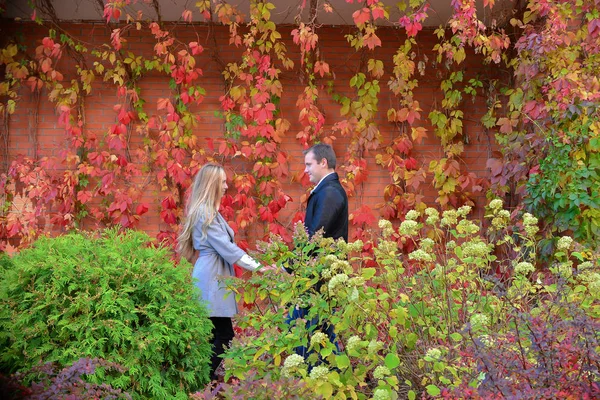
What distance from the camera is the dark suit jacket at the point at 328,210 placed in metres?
4.92

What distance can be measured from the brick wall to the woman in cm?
266

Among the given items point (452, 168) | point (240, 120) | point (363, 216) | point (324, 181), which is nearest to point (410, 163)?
point (452, 168)

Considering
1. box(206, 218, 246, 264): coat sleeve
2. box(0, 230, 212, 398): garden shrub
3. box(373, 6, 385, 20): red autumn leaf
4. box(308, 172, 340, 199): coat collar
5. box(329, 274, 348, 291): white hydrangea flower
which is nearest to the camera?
box(329, 274, 348, 291): white hydrangea flower

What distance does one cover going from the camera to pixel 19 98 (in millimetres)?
7930

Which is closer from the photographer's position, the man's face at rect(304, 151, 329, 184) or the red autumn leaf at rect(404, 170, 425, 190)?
the man's face at rect(304, 151, 329, 184)

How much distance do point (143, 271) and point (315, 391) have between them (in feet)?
3.92

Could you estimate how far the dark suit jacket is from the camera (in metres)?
4.92

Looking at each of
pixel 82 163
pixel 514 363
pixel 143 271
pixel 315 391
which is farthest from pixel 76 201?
pixel 514 363

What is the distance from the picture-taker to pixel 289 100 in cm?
797

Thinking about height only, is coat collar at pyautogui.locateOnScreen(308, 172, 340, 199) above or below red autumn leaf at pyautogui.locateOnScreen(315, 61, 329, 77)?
below

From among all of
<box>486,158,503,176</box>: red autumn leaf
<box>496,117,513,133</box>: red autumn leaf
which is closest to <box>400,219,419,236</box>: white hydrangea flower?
<box>486,158,503,176</box>: red autumn leaf

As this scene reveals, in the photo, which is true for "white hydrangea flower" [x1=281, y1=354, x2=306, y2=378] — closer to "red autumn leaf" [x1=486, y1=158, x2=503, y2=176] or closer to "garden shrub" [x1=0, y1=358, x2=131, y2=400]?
"garden shrub" [x1=0, y1=358, x2=131, y2=400]

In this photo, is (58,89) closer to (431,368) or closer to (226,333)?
(226,333)

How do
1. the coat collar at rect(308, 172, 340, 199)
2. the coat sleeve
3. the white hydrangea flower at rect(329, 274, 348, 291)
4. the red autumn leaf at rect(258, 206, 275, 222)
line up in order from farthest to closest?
the red autumn leaf at rect(258, 206, 275, 222), the coat sleeve, the coat collar at rect(308, 172, 340, 199), the white hydrangea flower at rect(329, 274, 348, 291)
